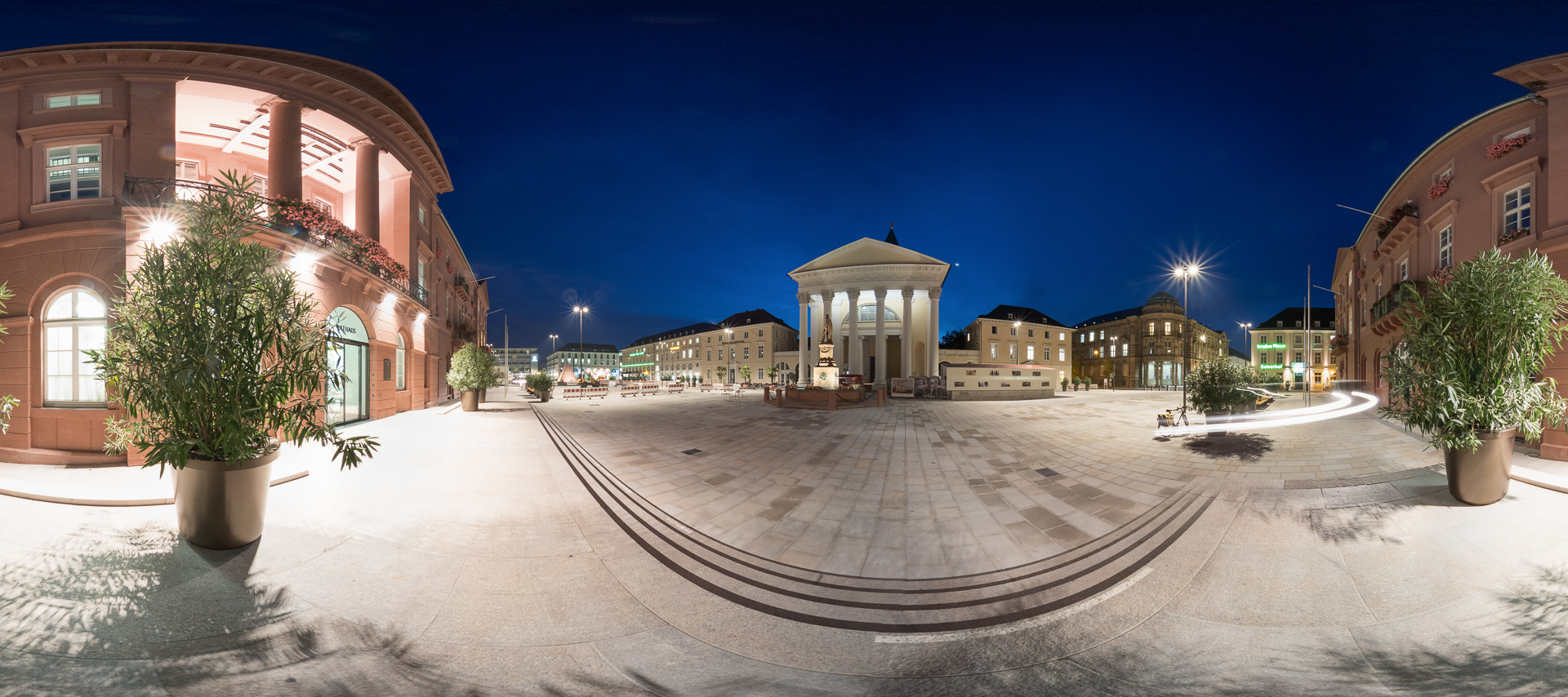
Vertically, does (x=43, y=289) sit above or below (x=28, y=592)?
above

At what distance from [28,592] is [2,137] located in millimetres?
11426

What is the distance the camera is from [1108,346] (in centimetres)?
5841

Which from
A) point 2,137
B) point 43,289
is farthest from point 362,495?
point 2,137

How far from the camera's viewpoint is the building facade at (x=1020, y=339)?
50719mm

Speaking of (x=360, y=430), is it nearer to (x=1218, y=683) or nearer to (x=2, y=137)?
(x=2, y=137)

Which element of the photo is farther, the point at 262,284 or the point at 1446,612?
the point at 262,284

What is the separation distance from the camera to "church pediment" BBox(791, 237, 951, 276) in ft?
118

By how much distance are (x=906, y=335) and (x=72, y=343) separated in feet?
112

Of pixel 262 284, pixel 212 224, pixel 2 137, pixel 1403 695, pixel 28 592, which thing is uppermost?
pixel 2 137

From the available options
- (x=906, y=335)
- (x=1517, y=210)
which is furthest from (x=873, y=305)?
(x=1517, y=210)

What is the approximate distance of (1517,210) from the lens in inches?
398

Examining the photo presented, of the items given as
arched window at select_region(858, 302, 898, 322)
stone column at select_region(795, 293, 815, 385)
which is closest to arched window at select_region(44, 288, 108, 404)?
stone column at select_region(795, 293, 815, 385)

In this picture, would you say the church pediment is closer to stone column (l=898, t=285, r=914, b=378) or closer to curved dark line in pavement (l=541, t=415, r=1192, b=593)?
stone column (l=898, t=285, r=914, b=378)

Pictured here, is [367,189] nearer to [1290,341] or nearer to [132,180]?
[132,180]
